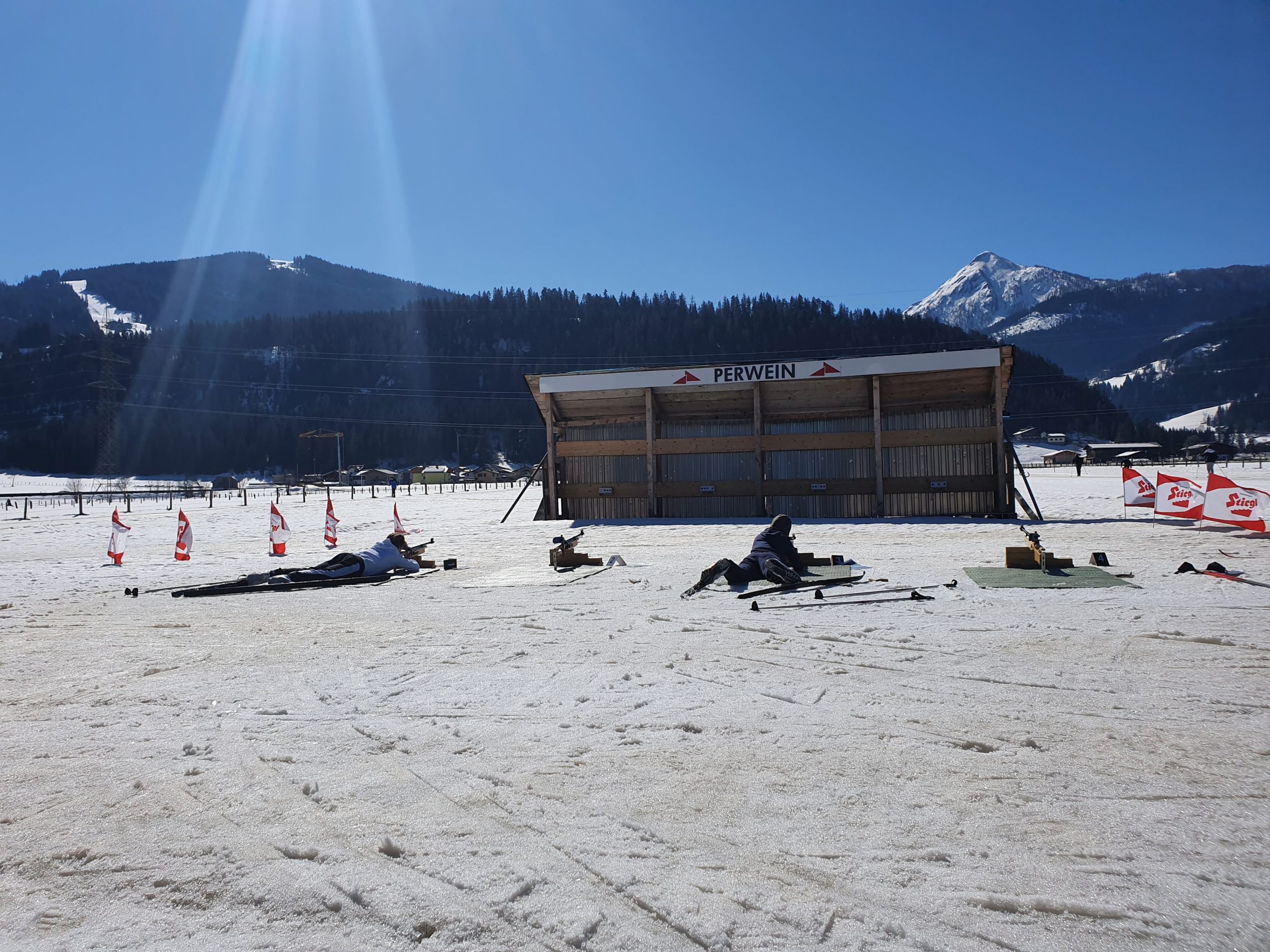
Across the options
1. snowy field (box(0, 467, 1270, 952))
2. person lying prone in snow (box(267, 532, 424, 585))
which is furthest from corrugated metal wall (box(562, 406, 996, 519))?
snowy field (box(0, 467, 1270, 952))

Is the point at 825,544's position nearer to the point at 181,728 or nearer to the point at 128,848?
the point at 181,728

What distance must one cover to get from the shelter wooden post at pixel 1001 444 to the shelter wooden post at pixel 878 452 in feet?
9.82

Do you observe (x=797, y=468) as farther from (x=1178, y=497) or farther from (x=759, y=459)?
(x=1178, y=497)

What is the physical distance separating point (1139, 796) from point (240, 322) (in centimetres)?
19602

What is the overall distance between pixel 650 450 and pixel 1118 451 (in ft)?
326

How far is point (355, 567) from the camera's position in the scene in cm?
1046

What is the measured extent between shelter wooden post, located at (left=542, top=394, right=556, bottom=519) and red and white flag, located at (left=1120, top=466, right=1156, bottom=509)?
15737mm

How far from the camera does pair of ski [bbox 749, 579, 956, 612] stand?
24.7 feet

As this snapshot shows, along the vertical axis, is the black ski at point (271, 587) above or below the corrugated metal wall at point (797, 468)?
below

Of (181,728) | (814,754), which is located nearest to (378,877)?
(814,754)

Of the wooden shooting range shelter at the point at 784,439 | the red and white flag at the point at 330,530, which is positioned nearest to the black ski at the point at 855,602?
the red and white flag at the point at 330,530

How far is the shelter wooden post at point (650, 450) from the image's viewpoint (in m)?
22.2

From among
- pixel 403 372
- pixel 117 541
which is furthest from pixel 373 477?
pixel 117 541

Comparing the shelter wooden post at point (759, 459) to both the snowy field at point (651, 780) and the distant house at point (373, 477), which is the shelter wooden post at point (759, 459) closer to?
the snowy field at point (651, 780)
